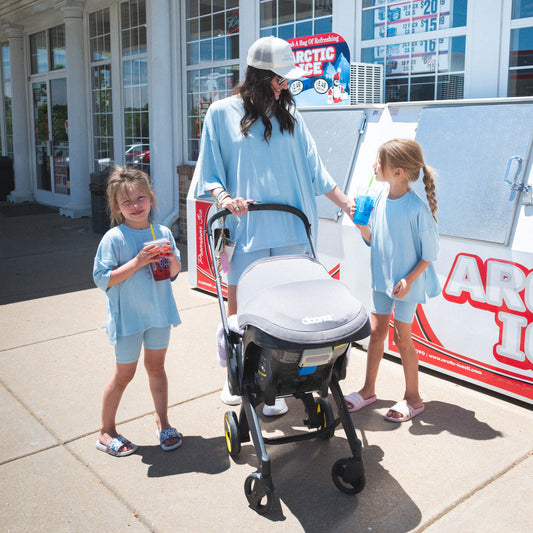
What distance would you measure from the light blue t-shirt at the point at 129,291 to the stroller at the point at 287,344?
424 millimetres

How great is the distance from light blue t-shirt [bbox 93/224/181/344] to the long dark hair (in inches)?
31.4

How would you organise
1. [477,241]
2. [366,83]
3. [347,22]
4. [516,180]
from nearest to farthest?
[516,180] < [477,241] < [366,83] < [347,22]

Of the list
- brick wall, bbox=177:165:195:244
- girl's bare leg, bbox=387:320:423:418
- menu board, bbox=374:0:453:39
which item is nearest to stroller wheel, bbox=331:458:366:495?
girl's bare leg, bbox=387:320:423:418

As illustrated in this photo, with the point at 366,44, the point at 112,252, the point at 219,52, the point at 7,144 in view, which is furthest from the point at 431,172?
the point at 7,144

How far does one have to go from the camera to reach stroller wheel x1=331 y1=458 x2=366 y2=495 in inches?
106

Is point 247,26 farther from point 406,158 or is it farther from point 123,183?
point 123,183

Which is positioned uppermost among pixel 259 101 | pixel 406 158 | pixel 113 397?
pixel 259 101

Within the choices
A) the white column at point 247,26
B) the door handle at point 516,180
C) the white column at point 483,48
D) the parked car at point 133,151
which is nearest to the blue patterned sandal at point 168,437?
the door handle at point 516,180

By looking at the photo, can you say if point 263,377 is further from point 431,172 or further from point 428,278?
point 431,172

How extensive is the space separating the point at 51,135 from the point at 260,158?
10439 mm

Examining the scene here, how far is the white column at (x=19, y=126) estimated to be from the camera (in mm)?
12812

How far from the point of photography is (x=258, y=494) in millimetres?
2590

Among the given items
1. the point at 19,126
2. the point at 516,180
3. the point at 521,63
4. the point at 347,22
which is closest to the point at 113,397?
the point at 516,180

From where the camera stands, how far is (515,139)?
359 cm
